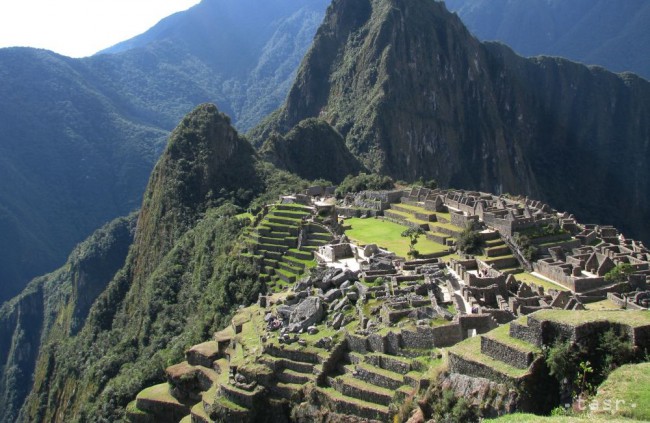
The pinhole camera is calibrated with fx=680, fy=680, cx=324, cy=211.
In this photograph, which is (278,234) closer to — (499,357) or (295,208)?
(295,208)

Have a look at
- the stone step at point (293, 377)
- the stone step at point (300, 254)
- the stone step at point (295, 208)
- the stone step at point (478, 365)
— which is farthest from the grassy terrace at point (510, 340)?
the stone step at point (295, 208)

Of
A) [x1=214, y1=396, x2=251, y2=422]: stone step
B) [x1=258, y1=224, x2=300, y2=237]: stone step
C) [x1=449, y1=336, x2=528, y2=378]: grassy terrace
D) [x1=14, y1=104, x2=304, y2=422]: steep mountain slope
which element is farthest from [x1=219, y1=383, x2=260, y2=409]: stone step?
[x1=258, y1=224, x2=300, y2=237]: stone step

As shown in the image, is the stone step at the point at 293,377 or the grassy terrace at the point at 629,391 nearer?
the grassy terrace at the point at 629,391

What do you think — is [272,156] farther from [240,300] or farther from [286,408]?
[286,408]

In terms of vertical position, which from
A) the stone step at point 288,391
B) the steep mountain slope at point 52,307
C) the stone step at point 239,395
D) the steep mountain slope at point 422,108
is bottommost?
the steep mountain slope at point 52,307

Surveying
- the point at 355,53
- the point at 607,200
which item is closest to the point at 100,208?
the point at 355,53

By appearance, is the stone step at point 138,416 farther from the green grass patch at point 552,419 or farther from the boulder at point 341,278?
the green grass patch at point 552,419
